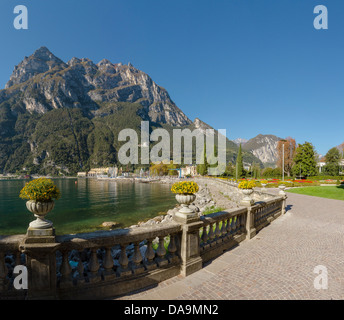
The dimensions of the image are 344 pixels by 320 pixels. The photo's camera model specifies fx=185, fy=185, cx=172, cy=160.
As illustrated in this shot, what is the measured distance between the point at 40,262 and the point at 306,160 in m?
57.1

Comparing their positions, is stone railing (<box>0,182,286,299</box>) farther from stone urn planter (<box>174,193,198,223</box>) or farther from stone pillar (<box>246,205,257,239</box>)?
stone pillar (<box>246,205,257,239</box>)

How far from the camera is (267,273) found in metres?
4.70

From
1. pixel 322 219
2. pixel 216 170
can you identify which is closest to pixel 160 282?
pixel 322 219

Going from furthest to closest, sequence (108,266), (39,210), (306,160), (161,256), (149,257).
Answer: (306,160) < (161,256) < (149,257) < (108,266) < (39,210)

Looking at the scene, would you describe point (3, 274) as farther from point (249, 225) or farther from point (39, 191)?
point (249, 225)

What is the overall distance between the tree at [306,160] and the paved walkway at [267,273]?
156 feet

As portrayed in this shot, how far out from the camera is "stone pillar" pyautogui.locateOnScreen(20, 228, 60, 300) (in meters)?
3.01

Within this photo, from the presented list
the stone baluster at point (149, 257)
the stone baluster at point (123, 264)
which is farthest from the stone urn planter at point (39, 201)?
the stone baluster at point (149, 257)

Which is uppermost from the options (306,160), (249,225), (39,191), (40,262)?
(306,160)

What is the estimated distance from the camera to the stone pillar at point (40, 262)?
301cm

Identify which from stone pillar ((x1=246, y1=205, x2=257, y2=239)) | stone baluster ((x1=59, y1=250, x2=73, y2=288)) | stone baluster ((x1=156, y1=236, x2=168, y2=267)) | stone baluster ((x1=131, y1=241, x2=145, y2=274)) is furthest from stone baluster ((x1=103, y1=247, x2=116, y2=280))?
stone pillar ((x1=246, y1=205, x2=257, y2=239))

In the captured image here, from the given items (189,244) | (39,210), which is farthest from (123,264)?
(39,210)

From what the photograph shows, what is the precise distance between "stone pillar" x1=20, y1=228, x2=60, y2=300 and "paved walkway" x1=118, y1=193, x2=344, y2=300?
1379 millimetres

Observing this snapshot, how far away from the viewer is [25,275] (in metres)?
3.09
